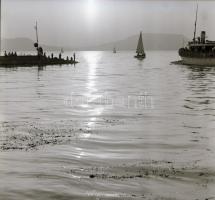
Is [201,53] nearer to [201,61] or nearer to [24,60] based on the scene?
[201,61]

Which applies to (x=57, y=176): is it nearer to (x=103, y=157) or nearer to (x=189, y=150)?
(x=103, y=157)

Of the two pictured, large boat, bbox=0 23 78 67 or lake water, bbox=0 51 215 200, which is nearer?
lake water, bbox=0 51 215 200

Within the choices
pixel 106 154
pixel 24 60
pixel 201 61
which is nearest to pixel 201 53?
pixel 201 61

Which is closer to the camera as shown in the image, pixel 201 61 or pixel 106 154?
pixel 106 154

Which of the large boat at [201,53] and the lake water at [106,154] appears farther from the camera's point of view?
the large boat at [201,53]

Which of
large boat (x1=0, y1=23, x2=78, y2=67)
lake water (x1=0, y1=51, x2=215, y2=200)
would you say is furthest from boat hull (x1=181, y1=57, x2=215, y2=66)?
lake water (x1=0, y1=51, x2=215, y2=200)

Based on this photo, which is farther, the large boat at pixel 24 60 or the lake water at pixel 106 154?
the large boat at pixel 24 60

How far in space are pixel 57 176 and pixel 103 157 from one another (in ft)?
7.64

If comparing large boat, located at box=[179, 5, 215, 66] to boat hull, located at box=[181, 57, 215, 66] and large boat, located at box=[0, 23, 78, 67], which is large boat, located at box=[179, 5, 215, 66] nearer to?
boat hull, located at box=[181, 57, 215, 66]

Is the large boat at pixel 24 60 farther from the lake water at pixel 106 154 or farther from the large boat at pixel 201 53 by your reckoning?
the lake water at pixel 106 154

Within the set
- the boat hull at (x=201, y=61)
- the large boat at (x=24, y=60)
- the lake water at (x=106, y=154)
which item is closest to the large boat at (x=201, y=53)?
the boat hull at (x=201, y=61)

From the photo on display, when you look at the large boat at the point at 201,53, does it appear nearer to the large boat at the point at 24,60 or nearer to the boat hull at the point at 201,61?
the boat hull at the point at 201,61

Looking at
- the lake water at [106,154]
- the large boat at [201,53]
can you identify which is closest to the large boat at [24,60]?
the large boat at [201,53]

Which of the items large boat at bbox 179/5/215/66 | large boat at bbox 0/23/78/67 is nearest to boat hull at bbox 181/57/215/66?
large boat at bbox 179/5/215/66
